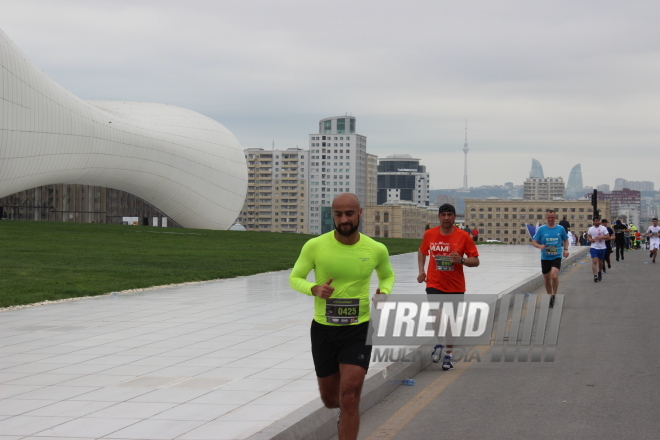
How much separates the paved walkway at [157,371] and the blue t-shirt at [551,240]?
4132 millimetres

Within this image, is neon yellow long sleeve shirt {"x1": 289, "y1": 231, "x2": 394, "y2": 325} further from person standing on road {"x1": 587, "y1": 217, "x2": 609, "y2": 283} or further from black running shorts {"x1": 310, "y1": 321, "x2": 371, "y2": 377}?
person standing on road {"x1": 587, "y1": 217, "x2": 609, "y2": 283}

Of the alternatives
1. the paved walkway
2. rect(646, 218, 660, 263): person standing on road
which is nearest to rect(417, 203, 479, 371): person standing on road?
the paved walkway

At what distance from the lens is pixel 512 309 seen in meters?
15.6

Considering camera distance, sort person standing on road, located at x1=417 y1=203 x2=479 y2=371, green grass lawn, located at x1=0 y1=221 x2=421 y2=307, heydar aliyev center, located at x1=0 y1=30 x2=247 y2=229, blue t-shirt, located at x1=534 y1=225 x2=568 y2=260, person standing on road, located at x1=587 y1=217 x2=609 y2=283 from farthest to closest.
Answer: heydar aliyev center, located at x1=0 y1=30 x2=247 y2=229 → person standing on road, located at x1=587 y1=217 x2=609 y2=283 → green grass lawn, located at x1=0 y1=221 x2=421 y2=307 → blue t-shirt, located at x1=534 y1=225 x2=568 y2=260 → person standing on road, located at x1=417 y1=203 x2=479 y2=371

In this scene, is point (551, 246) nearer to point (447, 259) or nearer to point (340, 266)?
point (447, 259)

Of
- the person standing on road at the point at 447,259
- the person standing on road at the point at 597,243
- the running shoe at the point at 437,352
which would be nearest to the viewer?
the person standing on road at the point at 447,259

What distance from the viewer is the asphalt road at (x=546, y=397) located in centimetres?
662

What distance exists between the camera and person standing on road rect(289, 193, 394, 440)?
221 inches

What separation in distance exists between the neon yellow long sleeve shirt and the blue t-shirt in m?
10.2

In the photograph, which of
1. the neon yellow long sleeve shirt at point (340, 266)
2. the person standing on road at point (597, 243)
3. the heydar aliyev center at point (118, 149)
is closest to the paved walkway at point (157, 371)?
the neon yellow long sleeve shirt at point (340, 266)

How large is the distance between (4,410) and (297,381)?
7.90 ft

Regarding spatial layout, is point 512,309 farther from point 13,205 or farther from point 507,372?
point 13,205

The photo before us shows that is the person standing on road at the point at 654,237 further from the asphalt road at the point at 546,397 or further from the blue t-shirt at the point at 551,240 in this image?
the asphalt road at the point at 546,397

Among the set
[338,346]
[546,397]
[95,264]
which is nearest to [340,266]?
[338,346]
